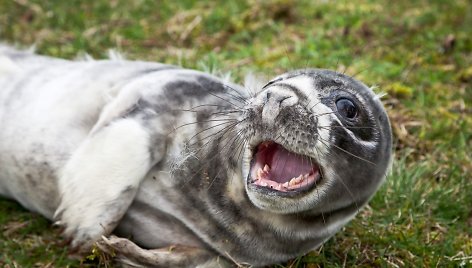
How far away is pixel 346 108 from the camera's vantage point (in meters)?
3.27

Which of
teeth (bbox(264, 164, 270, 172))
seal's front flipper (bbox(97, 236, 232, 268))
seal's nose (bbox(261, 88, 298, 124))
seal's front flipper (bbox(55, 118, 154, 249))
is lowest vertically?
seal's front flipper (bbox(97, 236, 232, 268))

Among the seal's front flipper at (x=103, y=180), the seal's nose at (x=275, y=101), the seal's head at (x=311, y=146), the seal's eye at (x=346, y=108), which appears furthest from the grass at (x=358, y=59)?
the seal's nose at (x=275, y=101)

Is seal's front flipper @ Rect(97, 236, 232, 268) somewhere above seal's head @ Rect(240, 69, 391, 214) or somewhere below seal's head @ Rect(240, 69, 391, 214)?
below

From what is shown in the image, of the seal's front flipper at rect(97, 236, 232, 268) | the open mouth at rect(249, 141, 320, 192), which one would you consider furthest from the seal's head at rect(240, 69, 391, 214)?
the seal's front flipper at rect(97, 236, 232, 268)

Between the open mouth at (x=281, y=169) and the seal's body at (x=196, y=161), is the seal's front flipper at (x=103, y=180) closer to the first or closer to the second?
the seal's body at (x=196, y=161)

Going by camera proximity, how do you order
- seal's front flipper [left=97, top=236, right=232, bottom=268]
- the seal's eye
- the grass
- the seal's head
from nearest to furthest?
the seal's head < the seal's eye < seal's front flipper [left=97, top=236, right=232, bottom=268] < the grass

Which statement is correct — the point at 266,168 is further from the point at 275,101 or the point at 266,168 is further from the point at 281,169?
the point at 275,101

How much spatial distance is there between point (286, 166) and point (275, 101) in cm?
28

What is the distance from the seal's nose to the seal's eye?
239 mm

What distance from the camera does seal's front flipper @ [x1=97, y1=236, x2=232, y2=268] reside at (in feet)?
11.1

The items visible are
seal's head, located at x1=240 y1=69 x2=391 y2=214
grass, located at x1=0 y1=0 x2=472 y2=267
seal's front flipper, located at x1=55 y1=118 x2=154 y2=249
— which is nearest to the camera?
seal's head, located at x1=240 y1=69 x2=391 y2=214

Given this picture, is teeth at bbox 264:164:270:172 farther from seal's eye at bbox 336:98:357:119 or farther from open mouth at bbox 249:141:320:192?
seal's eye at bbox 336:98:357:119

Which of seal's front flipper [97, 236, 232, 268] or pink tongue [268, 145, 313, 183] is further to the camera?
seal's front flipper [97, 236, 232, 268]

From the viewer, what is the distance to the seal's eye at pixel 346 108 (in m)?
3.26
